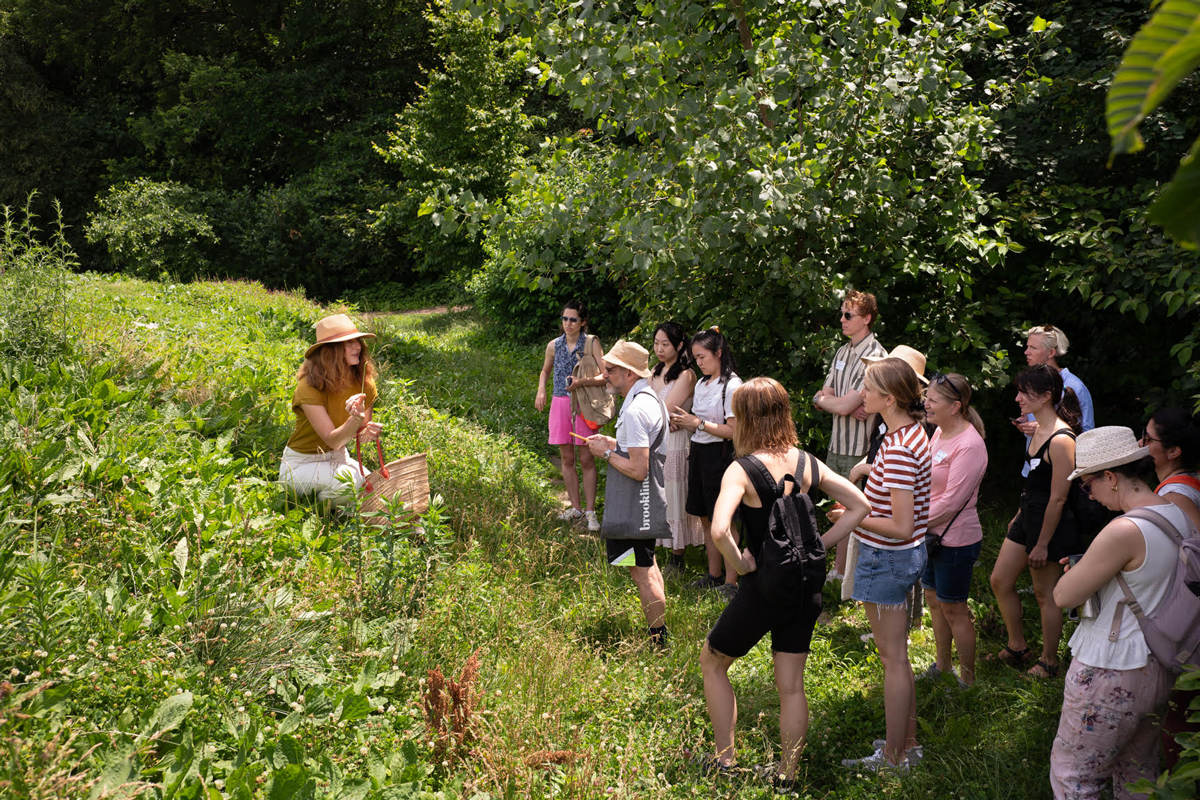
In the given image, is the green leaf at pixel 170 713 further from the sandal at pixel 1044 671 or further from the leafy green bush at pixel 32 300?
the sandal at pixel 1044 671

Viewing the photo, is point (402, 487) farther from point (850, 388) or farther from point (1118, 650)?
point (1118, 650)

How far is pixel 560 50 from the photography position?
19.6ft

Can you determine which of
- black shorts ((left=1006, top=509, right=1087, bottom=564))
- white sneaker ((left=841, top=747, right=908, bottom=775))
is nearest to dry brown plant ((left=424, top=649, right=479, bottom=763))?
white sneaker ((left=841, top=747, right=908, bottom=775))

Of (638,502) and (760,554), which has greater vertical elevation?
(760,554)

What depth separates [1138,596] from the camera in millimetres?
3098

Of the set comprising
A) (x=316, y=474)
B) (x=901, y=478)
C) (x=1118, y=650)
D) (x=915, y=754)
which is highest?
(x=901, y=478)

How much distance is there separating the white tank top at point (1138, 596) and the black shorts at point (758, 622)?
1.10m

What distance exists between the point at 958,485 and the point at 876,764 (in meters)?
1.54

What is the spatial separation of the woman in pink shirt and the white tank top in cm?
132

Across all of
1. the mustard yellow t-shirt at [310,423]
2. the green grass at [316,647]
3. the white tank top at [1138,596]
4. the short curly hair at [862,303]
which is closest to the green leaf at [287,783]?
the green grass at [316,647]

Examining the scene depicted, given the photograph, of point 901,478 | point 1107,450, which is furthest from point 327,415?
point 1107,450

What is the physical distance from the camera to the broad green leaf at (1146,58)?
23.9 inches

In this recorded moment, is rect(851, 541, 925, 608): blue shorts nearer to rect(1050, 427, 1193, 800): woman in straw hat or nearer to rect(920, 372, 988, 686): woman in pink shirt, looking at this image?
rect(920, 372, 988, 686): woman in pink shirt

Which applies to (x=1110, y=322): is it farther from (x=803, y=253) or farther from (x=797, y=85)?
(x=797, y=85)
